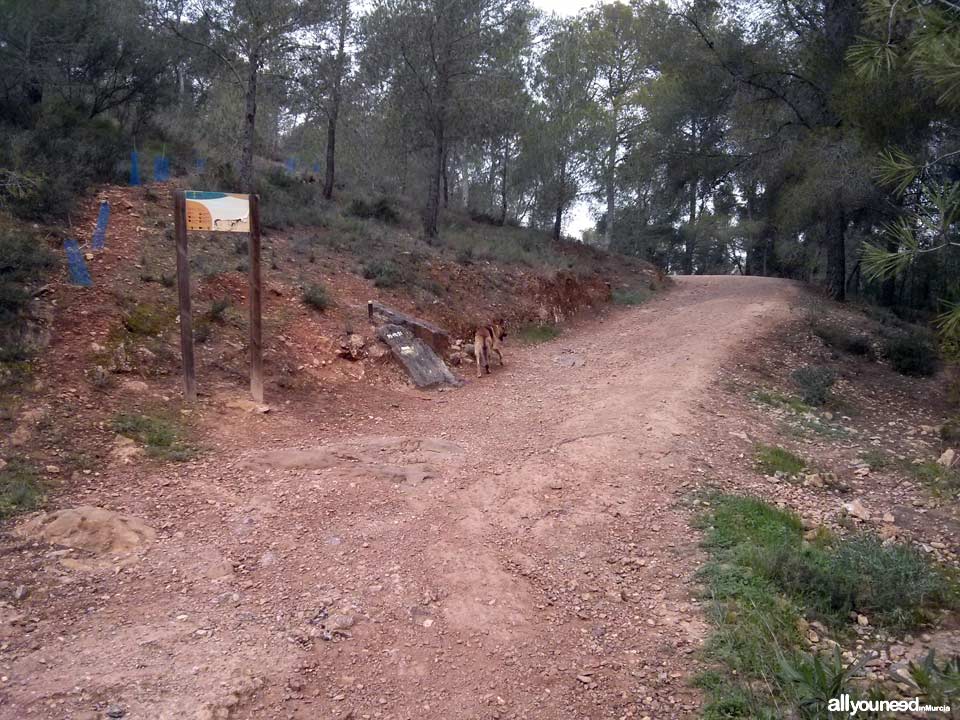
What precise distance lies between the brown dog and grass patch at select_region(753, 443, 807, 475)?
13.8ft

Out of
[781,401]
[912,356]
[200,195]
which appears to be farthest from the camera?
[912,356]

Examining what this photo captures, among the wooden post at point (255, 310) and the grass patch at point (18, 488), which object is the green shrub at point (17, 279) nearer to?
the grass patch at point (18, 488)

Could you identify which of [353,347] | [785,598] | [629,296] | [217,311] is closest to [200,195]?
[217,311]

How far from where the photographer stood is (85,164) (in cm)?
1094

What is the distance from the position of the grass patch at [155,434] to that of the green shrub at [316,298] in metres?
3.52

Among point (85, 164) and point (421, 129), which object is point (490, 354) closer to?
point (85, 164)

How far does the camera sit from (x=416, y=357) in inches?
370

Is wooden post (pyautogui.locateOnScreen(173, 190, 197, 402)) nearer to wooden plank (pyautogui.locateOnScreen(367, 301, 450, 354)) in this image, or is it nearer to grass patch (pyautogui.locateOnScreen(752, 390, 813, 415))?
wooden plank (pyautogui.locateOnScreen(367, 301, 450, 354))

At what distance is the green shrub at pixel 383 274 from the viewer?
1156cm

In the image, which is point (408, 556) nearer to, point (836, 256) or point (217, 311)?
point (217, 311)

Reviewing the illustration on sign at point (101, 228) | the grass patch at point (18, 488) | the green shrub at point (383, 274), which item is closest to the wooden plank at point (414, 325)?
the green shrub at point (383, 274)

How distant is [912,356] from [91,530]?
11.1m

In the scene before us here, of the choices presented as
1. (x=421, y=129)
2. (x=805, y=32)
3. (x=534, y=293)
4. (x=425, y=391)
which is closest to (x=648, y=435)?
(x=425, y=391)

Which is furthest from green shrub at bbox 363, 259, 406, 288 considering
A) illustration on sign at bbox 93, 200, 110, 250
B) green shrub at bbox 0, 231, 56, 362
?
green shrub at bbox 0, 231, 56, 362
